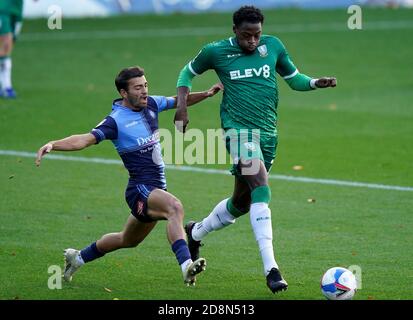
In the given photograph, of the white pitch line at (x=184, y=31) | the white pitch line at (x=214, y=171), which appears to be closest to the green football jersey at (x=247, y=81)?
the white pitch line at (x=214, y=171)

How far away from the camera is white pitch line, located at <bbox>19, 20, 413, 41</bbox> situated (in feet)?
95.6

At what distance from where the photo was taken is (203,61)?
36.1 feet

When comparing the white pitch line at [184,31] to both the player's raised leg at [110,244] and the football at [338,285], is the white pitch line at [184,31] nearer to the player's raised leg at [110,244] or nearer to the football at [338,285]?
the player's raised leg at [110,244]

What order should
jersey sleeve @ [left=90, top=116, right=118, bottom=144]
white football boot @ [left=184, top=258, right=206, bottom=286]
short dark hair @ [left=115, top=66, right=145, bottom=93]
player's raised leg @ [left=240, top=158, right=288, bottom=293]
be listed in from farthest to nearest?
short dark hair @ [left=115, top=66, right=145, bottom=93], jersey sleeve @ [left=90, top=116, right=118, bottom=144], player's raised leg @ [left=240, top=158, right=288, bottom=293], white football boot @ [left=184, top=258, right=206, bottom=286]

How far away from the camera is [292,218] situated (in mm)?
13492

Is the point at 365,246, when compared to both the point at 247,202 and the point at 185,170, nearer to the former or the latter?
the point at 247,202

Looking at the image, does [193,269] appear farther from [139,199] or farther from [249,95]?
[249,95]

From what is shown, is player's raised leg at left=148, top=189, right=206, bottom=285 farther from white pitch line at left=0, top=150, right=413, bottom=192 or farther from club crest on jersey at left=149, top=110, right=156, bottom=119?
white pitch line at left=0, top=150, right=413, bottom=192

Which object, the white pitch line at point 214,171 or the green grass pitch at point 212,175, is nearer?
the green grass pitch at point 212,175

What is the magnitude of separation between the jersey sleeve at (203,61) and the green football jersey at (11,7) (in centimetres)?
1110

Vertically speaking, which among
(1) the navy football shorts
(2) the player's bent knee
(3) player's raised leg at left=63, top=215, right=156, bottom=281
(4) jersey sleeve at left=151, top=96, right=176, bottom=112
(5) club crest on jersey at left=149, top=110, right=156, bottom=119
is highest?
(4) jersey sleeve at left=151, top=96, right=176, bottom=112

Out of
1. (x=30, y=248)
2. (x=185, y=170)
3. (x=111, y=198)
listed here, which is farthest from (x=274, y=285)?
(x=185, y=170)

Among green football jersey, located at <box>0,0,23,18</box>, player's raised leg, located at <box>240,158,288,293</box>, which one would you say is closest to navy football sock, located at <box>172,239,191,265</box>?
player's raised leg, located at <box>240,158,288,293</box>

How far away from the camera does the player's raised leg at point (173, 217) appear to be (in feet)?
31.9
